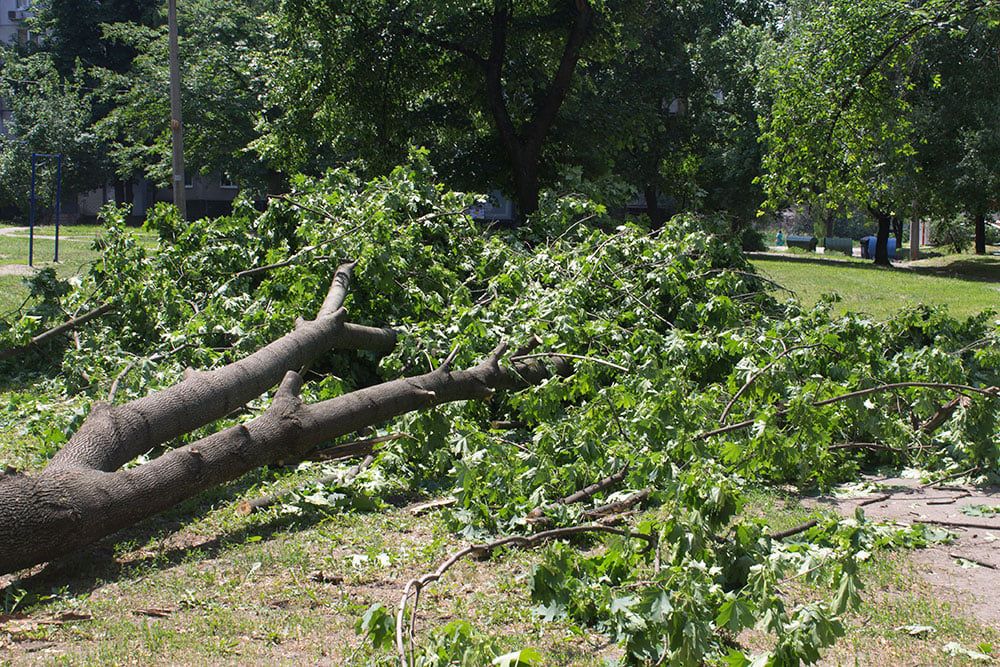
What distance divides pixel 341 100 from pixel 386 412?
12.2 m

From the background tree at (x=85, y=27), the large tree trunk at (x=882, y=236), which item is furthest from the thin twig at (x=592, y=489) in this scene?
the background tree at (x=85, y=27)

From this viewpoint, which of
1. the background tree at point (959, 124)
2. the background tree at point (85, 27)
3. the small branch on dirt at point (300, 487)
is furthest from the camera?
the background tree at point (85, 27)

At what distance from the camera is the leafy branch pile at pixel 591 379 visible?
357 centimetres

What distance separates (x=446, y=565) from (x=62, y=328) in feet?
19.0

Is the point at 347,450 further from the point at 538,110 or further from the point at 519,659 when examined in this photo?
the point at 538,110

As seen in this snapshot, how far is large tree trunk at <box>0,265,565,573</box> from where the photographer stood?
3.88 m

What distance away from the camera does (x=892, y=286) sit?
21391 mm

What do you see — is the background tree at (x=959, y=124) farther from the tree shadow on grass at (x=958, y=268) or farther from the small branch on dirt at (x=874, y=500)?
the small branch on dirt at (x=874, y=500)

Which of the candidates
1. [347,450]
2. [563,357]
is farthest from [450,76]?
[347,450]

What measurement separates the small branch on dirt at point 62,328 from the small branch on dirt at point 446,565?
5.16 m

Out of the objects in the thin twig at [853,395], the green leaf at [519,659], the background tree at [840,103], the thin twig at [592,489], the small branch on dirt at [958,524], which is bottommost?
the small branch on dirt at [958,524]

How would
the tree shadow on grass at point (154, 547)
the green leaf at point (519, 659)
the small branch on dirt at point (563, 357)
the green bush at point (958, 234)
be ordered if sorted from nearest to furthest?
the green leaf at point (519, 659) → the tree shadow on grass at point (154, 547) → the small branch on dirt at point (563, 357) → the green bush at point (958, 234)

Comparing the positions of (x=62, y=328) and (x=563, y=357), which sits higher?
(x=563, y=357)

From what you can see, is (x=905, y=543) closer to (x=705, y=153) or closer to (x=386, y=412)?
(x=386, y=412)
